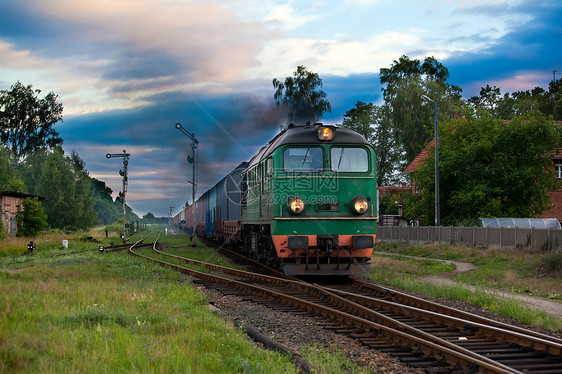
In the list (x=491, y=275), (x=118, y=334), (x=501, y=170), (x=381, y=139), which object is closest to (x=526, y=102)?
(x=381, y=139)

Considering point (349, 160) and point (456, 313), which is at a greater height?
point (349, 160)

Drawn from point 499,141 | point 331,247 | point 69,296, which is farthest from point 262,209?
point 499,141

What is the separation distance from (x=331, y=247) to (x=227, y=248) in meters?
17.8

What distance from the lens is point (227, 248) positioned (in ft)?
98.6

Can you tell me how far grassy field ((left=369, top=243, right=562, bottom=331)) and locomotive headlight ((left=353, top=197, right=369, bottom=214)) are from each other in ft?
7.35

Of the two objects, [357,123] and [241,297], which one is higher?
[357,123]

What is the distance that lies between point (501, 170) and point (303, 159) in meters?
23.5

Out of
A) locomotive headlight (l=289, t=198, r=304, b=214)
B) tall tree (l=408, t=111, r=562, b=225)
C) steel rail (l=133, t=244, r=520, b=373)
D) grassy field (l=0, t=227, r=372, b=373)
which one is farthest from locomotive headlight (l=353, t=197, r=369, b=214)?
tall tree (l=408, t=111, r=562, b=225)

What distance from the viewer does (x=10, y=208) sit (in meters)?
34.5

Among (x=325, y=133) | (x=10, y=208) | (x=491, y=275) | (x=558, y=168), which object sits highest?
(x=558, y=168)

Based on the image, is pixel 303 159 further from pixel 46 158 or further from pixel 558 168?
pixel 46 158

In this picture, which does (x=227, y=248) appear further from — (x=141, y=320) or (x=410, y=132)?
(x=410, y=132)

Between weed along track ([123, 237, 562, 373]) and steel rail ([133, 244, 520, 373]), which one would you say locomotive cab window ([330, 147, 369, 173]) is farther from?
weed along track ([123, 237, 562, 373])

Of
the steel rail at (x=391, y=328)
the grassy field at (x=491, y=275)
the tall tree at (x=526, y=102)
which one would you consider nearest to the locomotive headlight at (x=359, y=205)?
the grassy field at (x=491, y=275)
